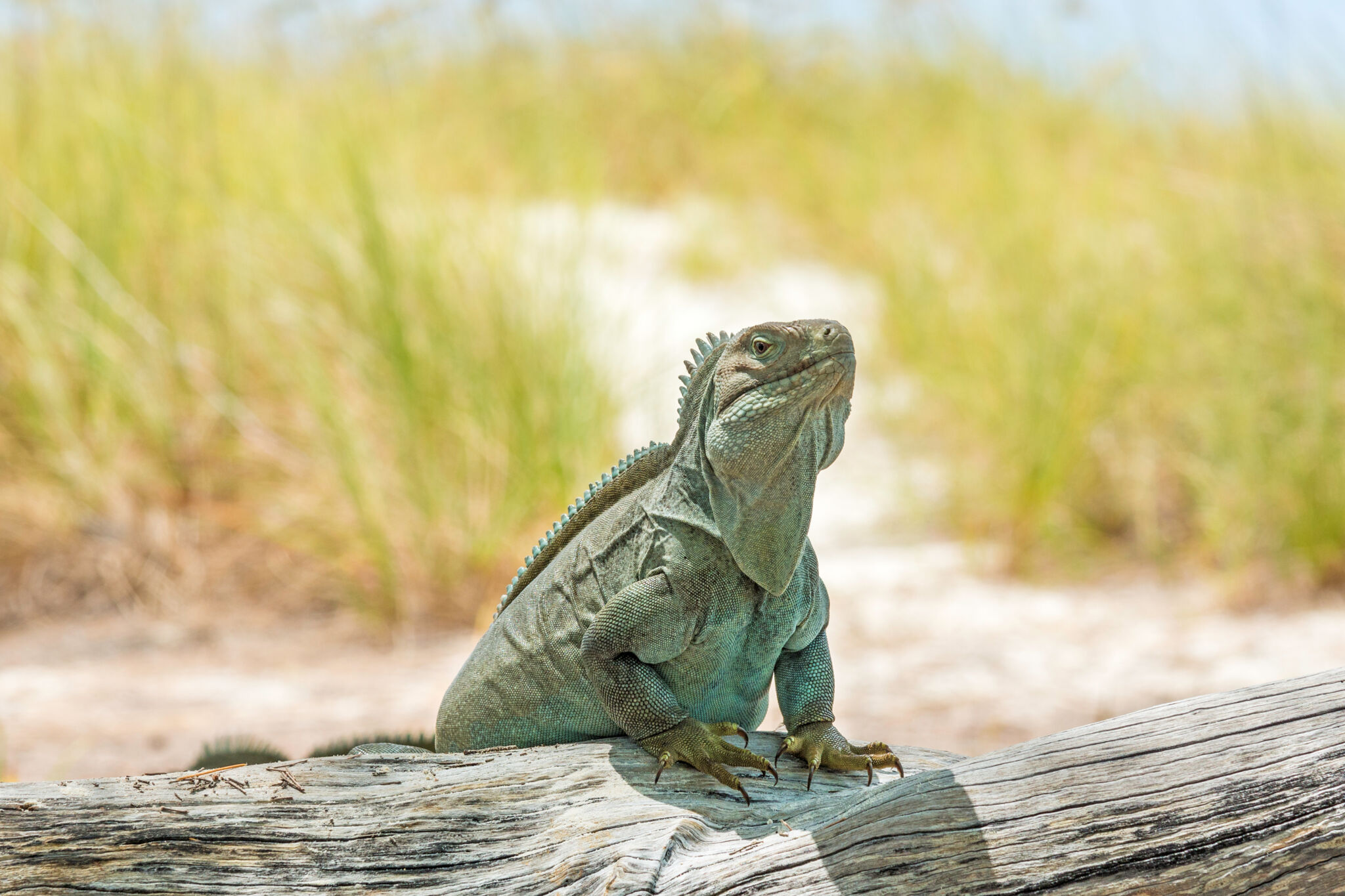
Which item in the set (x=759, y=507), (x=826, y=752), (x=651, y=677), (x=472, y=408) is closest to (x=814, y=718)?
(x=826, y=752)

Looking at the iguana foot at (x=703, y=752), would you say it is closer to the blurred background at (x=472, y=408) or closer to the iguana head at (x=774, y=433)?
Answer: the iguana head at (x=774, y=433)

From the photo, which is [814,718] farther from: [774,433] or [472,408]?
[472,408]

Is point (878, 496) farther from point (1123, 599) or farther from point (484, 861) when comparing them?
point (484, 861)

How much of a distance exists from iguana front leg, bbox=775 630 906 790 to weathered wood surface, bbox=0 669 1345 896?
3.3 inches

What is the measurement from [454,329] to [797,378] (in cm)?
493

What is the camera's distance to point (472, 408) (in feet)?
22.6

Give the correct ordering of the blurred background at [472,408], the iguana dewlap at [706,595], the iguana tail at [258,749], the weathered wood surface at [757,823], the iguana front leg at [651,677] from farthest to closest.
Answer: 1. the blurred background at [472,408]
2. the iguana tail at [258,749]
3. the iguana front leg at [651,677]
4. the iguana dewlap at [706,595]
5. the weathered wood surface at [757,823]

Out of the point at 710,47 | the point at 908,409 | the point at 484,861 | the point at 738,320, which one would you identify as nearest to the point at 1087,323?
the point at 908,409

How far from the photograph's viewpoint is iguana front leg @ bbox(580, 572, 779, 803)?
2516 millimetres

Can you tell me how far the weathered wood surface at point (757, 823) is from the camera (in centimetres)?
224

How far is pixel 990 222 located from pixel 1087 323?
7.54 ft

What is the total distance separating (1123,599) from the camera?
727 centimetres

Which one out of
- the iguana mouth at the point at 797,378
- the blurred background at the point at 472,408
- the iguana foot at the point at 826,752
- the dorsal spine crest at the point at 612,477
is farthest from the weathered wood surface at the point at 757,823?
the blurred background at the point at 472,408

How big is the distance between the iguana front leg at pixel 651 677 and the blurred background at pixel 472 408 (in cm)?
327
